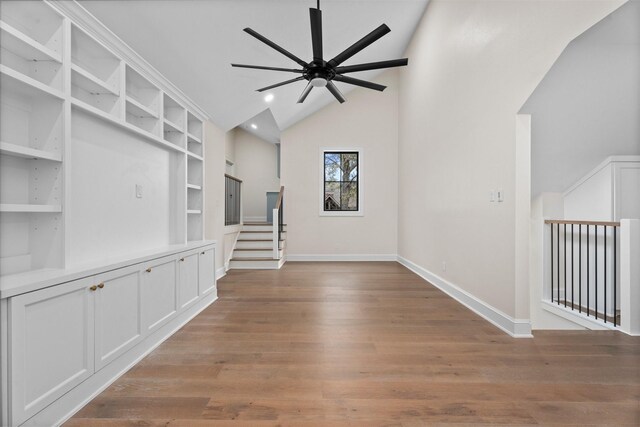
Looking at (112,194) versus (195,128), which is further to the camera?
(195,128)

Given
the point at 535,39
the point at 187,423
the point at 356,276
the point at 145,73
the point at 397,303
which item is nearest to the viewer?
the point at 187,423

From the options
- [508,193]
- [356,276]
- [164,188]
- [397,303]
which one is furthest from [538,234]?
[164,188]

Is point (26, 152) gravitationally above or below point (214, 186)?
below

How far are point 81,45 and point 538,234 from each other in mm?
5052

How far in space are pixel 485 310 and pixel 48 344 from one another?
353 centimetres

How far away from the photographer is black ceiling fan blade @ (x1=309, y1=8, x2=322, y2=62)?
91.4 inches

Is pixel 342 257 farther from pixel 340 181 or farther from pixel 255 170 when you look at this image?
pixel 255 170

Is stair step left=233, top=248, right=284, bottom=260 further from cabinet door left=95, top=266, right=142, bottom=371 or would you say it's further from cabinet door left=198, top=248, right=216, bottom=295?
cabinet door left=95, top=266, right=142, bottom=371

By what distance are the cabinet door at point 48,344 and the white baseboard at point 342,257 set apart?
5157mm

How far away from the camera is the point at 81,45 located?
6.79 ft

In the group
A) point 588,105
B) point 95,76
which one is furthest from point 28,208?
point 588,105

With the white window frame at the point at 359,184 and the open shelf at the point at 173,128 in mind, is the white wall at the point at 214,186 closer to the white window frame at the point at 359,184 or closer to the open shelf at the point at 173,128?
the open shelf at the point at 173,128

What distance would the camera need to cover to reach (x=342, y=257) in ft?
22.3

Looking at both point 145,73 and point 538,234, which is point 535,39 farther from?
point 145,73
